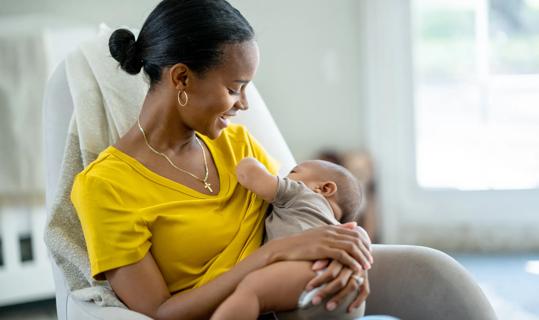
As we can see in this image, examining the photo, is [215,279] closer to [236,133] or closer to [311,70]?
[236,133]

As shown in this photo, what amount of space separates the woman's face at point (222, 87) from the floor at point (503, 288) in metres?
1.48

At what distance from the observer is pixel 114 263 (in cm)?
133

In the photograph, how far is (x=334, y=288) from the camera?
130 centimetres

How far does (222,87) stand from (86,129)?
33 cm

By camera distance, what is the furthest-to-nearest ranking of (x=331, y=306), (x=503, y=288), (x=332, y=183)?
(x=503, y=288) → (x=332, y=183) → (x=331, y=306)

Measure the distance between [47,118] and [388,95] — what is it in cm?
192

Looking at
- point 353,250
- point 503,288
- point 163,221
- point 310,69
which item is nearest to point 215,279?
point 163,221

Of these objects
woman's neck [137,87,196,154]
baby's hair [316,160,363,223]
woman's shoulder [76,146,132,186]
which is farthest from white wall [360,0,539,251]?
woman's shoulder [76,146,132,186]

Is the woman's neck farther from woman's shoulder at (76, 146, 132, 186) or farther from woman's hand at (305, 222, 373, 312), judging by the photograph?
woman's hand at (305, 222, 373, 312)

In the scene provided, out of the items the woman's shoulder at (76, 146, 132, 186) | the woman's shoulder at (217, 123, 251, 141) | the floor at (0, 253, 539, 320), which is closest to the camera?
the woman's shoulder at (76, 146, 132, 186)

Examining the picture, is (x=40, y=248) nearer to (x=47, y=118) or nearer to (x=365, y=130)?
(x=47, y=118)

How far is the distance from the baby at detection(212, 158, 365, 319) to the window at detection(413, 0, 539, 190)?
1.87 m

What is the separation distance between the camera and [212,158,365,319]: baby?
1.29m

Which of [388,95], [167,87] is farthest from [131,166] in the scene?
[388,95]
